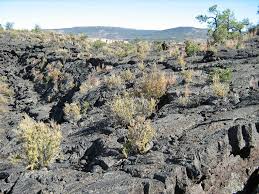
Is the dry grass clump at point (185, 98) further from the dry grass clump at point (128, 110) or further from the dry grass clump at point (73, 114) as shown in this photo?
the dry grass clump at point (73, 114)

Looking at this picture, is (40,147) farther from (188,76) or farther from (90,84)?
(90,84)

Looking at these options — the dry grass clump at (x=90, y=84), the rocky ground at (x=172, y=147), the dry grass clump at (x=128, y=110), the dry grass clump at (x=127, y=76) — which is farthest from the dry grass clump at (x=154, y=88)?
the dry grass clump at (x=90, y=84)

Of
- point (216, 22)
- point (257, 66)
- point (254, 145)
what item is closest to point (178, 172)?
point (254, 145)

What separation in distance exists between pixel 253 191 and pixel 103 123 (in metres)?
6.61

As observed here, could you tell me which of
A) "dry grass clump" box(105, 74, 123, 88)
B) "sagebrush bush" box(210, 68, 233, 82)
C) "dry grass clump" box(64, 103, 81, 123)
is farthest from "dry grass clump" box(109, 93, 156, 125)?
"dry grass clump" box(105, 74, 123, 88)

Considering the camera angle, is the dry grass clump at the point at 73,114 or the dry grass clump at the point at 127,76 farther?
the dry grass clump at the point at 127,76

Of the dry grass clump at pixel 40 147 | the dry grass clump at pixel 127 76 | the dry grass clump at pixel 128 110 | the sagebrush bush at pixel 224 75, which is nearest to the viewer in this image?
the dry grass clump at pixel 40 147

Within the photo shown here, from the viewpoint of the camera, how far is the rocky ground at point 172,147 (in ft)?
28.2

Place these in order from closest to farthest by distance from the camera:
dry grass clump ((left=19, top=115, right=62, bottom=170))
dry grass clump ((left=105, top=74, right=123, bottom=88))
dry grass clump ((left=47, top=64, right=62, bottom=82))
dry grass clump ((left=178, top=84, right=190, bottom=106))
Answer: dry grass clump ((left=19, top=115, right=62, bottom=170)) < dry grass clump ((left=178, top=84, right=190, bottom=106)) < dry grass clump ((left=105, top=74, right=123, bottom=88)) < dry grass clump ((left=47, top=64, right=62, bottom=82))

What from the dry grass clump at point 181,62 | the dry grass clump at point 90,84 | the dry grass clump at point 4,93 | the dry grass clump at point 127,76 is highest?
→ the dry grass clump at point 181,62

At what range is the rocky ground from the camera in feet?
28.2

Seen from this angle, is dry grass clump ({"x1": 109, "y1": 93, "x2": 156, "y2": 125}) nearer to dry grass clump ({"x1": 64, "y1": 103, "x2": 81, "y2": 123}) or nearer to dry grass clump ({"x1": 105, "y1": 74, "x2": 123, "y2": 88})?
dry grass clump ({"x1": 64, "y1": 103, "x2": 81, "y2": 123})

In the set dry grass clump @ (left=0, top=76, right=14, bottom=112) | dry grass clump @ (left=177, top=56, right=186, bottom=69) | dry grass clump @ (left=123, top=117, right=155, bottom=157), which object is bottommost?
dry grass clump @ (left=0, top=76, right=14, bottom=112)

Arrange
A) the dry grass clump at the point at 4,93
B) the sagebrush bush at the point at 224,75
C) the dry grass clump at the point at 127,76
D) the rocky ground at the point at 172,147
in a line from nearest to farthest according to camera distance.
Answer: the rocky ground at the point at 172,147
the sagebrush bush at the point at 224,75
the dry grass clump at the point at 127,76
the dry grass clump at the point at 4,93
